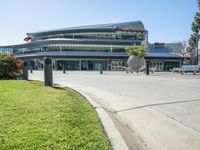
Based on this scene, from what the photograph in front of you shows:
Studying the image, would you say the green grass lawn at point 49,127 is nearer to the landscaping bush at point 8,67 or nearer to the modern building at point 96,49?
the landscaping bush at point 8,67

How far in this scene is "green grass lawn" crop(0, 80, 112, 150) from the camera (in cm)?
529

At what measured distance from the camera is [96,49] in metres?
88.8

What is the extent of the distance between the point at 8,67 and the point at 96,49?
66355 mm

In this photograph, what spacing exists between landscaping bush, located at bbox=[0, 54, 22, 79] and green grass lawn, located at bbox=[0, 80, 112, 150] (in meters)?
14.2

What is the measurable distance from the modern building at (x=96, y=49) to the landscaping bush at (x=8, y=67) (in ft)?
200

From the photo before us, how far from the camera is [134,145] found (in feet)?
19.1

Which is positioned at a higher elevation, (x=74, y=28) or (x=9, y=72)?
(x=74, y=28)

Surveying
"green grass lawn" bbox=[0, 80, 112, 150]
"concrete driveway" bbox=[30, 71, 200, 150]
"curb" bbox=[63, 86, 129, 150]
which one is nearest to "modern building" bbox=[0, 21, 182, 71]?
"concrete driveway" bbox=[30, 71, 200, 150]

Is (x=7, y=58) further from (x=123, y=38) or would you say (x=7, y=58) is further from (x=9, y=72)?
(x=123, y=38)

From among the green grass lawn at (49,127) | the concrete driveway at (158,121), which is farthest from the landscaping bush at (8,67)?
the green grass lawn at (49,127)

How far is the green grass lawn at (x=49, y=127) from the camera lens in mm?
5289

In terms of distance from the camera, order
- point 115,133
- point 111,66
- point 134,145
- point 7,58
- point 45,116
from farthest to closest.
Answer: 1. point 111,66
2. point 7,58
3. point 45,116
4. point 115,133
5. point 134,145

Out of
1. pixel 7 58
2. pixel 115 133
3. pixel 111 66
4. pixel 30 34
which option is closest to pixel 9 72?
pixel 7 58

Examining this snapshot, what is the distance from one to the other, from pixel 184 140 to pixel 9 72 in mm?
18959
